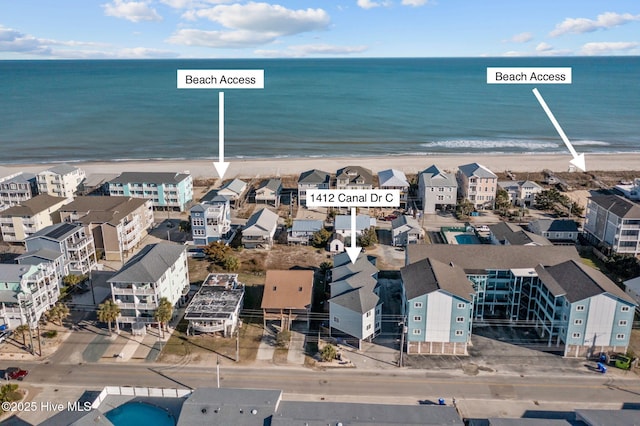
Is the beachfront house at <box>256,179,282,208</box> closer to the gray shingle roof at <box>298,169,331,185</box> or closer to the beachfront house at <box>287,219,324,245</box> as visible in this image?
the gray shingle roof at <box>298,169,331,185</box>

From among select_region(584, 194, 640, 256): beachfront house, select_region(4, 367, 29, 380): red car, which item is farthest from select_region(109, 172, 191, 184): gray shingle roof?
select_region(584, 194, 640, 256): beachfront house

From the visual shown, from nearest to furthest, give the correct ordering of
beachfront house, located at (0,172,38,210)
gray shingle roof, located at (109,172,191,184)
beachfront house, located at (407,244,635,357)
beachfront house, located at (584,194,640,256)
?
beachfront house, located at (407,244,635,357) < beachfront house, located at (584,194,640,256) < beachfront house, located at (0,172,38,210) < gray shingle roof, located at (109,172,191,184)

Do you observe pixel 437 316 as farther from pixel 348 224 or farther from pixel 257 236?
pixel 257 236

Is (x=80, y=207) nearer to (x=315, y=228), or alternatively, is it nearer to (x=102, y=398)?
(x=315, y=228)

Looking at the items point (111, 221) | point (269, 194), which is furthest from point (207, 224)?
point (269, 194)

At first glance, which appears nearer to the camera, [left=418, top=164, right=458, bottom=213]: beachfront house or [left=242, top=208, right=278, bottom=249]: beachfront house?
[left=242, top=208, right=278, bottom=249]: beachfront house

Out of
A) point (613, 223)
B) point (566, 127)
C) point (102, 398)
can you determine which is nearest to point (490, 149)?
point (566, 127)
